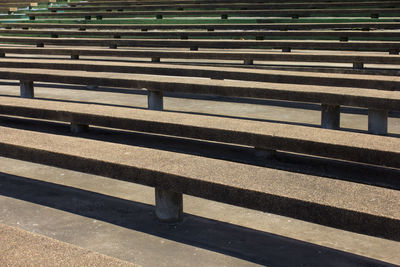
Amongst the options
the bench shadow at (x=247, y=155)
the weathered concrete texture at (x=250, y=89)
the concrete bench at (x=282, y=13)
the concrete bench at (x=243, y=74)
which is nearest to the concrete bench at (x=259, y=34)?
the concrete bench at (x=282, y=13)

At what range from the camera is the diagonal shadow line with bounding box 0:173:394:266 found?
3.11 m

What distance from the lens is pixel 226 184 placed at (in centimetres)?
312

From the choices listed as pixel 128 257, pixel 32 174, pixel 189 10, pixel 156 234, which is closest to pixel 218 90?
pixel 32 174

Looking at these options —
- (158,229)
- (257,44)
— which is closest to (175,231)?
(158,229)

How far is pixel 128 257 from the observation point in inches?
123

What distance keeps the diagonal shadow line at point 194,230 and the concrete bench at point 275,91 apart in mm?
2034

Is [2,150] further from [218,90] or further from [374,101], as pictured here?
[374,101]

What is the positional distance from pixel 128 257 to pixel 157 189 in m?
0.61

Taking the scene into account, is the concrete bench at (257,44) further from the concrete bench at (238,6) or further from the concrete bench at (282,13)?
the concrete bench at (238,6)

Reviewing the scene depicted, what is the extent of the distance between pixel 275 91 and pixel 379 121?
1055 millimetres

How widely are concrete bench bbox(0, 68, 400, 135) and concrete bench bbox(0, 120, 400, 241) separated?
193cm

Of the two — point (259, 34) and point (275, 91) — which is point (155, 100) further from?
point (259, 34)

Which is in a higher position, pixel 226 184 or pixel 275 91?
pixel 275 91

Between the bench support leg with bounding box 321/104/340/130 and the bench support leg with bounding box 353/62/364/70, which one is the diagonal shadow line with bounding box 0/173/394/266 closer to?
the bench support leg with bounding box 321/104/340/130
